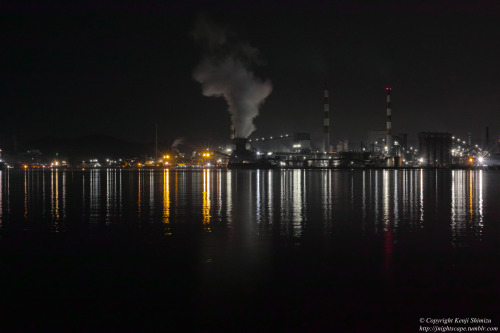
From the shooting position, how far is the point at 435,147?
156 metres

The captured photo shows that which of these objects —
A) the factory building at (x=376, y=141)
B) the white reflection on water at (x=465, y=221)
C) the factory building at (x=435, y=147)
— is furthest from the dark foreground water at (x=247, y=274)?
the factory building at (x=435, y=147)

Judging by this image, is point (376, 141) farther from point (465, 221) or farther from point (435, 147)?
point (465, 221)

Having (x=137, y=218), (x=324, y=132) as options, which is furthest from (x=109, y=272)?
(x=324, y=132)

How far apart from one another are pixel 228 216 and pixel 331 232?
4.30m

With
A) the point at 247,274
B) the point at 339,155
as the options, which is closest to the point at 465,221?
the point at 247,274

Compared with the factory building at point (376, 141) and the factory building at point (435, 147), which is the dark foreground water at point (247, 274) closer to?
the factory building at point (376, 141)

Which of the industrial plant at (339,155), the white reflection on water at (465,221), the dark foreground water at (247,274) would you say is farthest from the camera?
the industrial plant at (339,155)

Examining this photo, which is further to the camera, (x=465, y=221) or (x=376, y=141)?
(x=376, y=141)

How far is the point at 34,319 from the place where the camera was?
5.50 m

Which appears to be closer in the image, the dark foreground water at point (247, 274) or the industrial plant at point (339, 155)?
the dark foreground water at point (247, 274)

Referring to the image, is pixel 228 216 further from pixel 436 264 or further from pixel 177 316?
pixel 177 316

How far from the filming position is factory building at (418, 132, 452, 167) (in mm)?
154500

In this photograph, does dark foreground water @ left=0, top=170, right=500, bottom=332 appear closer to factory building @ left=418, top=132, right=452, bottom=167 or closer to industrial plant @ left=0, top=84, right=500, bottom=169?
industrial plant @ left=0, top=84, right=500, bottom=169

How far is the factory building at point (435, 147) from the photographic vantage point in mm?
154500
